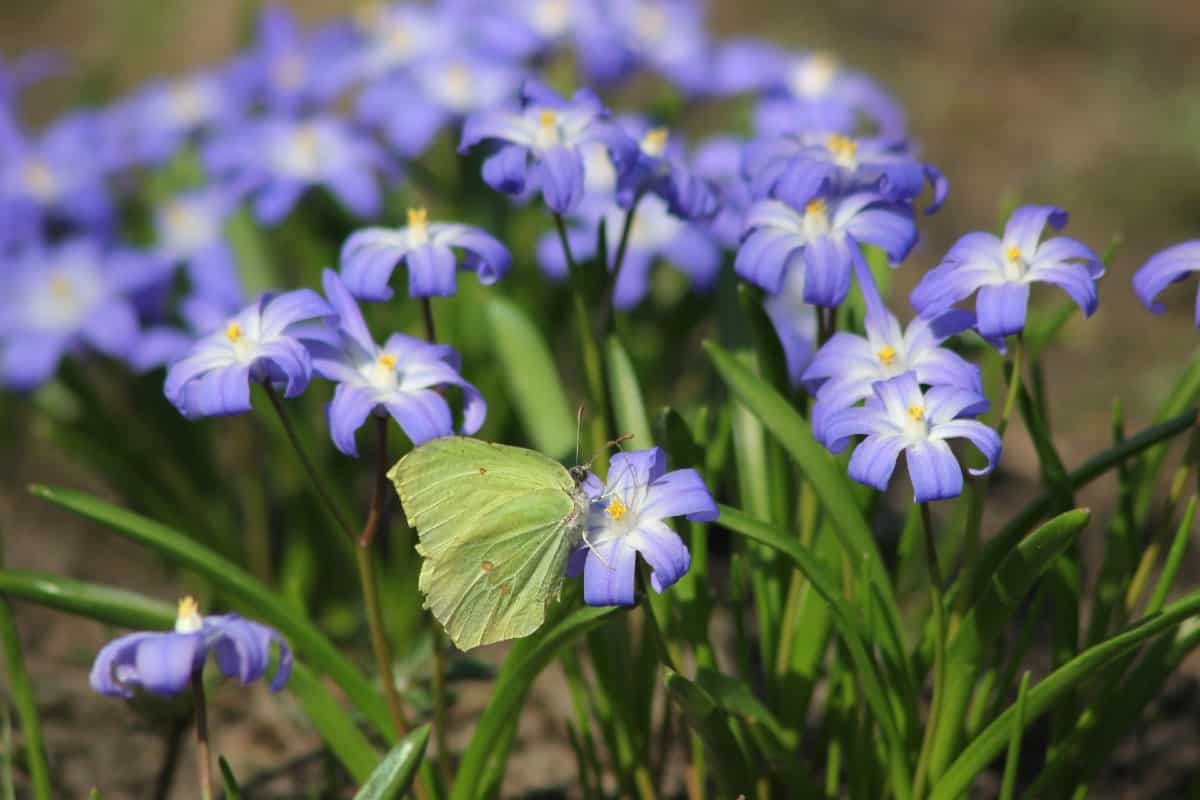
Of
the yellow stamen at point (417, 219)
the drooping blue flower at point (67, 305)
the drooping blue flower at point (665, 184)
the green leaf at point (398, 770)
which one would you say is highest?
the drooping blue flower at point (67, 305)

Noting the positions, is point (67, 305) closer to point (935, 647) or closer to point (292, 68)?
point (292, 68)

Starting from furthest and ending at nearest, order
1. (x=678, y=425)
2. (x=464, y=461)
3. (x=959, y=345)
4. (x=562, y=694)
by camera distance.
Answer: (x=562, y=694) < (x=959, y=345) < (x=678, y=425) < (x=464, y=461)

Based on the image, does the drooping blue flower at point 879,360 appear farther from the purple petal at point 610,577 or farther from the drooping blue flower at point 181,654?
the drooping blue flower at point 181,654

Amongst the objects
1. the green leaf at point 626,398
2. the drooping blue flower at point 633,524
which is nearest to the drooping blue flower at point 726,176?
the green leaf at point 626,398

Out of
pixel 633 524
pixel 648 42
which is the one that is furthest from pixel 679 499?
pixel 648 42

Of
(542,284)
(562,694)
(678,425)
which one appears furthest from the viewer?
(542,284)

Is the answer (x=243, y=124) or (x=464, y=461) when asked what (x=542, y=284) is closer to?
(x=243, y=124)

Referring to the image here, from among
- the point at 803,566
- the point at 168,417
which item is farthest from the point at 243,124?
the point at 803,566

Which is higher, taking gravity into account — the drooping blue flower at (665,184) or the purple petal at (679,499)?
the drooping blue flower at (665,184)
